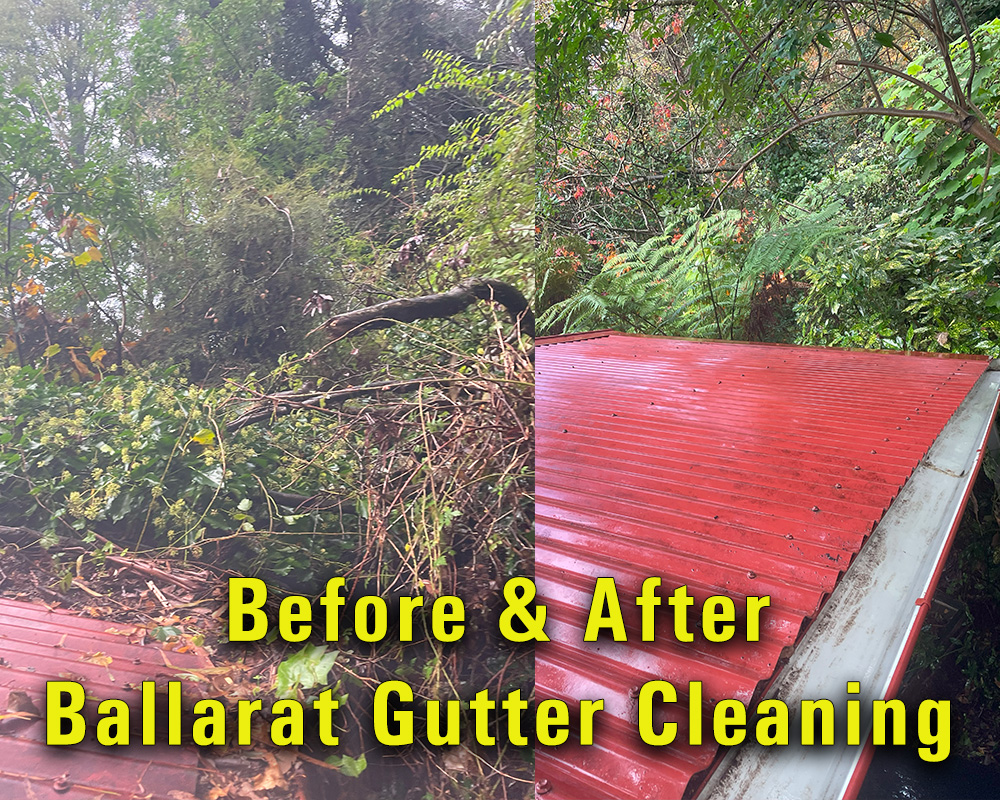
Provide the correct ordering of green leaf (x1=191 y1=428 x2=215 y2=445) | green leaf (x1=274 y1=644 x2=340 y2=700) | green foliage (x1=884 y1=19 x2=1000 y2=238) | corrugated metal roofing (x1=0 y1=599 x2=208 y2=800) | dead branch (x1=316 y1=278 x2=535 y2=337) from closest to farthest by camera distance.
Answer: corrugated metal roofing (x1=0 y1=599 x2=208 y2=800) < green leaf (x1=274 y1=644 x2=340 y2=700) < green leaf (x1=191 y1=428 x2=215 y2=445) < dead branch (x1=316 y1=278 x2=535 y2=337) < green foliage (x1=884 y1=19 x2=1000 y2=238)

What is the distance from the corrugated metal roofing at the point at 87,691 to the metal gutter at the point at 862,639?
112cm

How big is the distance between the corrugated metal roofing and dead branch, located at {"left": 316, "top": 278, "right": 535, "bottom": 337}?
130 centimetres

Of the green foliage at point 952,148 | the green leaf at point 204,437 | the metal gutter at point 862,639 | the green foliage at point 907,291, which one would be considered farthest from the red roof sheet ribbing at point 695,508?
the green foliage at point 952,148

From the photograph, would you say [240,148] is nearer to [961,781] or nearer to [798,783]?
[798,783]

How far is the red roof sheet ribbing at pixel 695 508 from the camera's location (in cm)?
82

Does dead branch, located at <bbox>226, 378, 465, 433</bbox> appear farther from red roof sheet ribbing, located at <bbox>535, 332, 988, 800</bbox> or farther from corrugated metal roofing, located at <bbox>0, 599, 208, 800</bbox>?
corrugated metal roofing, located at <bbox>0, 599, 208, 800</bbox>

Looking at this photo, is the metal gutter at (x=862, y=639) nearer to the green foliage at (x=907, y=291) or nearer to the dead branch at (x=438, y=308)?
the dead branch at (x=438, y=308)

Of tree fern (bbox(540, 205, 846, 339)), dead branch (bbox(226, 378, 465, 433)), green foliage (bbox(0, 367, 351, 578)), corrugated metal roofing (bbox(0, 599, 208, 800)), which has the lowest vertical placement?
corrugated metal roofing (bbox(0, 599, 208, 800))

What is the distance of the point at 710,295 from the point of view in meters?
6.62

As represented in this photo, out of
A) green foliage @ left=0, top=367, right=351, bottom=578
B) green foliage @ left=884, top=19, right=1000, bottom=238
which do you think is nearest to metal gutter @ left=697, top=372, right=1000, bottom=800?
green foliage @ left=0, top=367, right=351, bottom=578

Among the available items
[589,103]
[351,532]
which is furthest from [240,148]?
[589,103]

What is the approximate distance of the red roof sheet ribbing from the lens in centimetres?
82

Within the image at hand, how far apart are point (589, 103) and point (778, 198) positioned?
3.02m

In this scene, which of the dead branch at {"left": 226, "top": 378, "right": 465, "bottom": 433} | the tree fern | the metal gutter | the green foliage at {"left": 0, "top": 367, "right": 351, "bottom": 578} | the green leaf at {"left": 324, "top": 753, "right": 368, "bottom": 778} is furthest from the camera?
the tree fern
